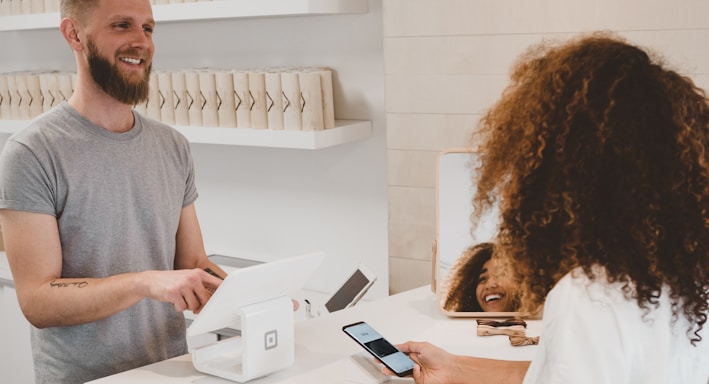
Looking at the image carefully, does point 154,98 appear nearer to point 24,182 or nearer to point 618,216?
point 24,182

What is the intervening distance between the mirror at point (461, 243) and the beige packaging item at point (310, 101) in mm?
715

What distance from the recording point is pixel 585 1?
1932 millimetres

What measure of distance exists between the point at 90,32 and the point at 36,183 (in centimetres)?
39

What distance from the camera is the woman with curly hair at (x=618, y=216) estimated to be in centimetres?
99

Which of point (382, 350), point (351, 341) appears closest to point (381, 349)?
point (382, 350)

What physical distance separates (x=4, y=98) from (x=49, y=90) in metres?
0.32

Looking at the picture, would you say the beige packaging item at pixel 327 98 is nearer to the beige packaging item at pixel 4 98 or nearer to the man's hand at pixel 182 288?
the man's hand at pixel 182 288

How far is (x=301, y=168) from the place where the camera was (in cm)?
294

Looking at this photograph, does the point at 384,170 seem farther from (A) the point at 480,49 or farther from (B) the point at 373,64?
(A) the point at 480,49

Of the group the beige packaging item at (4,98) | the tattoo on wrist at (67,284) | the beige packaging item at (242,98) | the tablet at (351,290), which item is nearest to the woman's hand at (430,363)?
the tablet at (351,290)

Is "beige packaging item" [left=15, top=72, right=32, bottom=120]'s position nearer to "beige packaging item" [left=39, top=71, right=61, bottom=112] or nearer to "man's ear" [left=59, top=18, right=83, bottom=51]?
"beige packaging item" [left=39, top=71, right=61, bottom=112]

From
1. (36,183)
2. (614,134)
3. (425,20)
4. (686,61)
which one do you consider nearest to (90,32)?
(36,183)

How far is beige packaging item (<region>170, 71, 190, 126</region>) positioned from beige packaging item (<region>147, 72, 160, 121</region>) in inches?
3.5

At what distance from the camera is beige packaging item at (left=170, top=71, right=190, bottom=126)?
282cm
